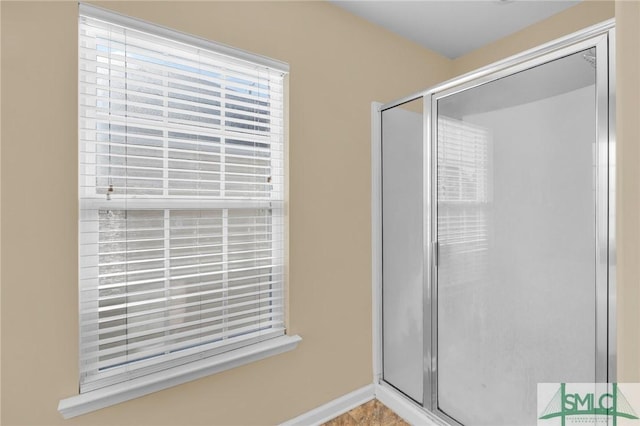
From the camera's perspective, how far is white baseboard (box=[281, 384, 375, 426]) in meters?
1.82

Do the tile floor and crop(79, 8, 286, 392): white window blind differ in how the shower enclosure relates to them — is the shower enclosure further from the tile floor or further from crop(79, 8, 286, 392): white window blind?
crop(79, 8, 286, 392): white window blind

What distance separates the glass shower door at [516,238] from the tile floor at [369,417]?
0.33 metres

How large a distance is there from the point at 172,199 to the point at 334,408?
1.51m

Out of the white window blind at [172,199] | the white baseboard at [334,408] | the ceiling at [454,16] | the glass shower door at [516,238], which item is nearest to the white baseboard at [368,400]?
the white baseboard at [334,408]

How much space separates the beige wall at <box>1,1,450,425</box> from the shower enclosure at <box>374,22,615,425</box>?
261 millimetres

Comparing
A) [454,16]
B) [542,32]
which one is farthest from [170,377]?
[542,32]

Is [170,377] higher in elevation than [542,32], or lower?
lower

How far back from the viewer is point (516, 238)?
146 centimetres

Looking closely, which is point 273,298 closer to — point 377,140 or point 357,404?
point 357,404

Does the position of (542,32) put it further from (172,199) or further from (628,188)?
(172,199)

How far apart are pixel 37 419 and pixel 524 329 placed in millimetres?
1965

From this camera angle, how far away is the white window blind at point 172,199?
4.29 feet

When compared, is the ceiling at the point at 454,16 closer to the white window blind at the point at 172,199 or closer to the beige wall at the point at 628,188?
the white window blind at the point at 172,199

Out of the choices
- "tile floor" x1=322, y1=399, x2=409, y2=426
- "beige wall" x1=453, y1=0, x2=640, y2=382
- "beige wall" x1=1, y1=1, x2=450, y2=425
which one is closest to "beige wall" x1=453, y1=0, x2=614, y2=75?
"beige wall" x1=1, y1=1, x2=450, y2=425
